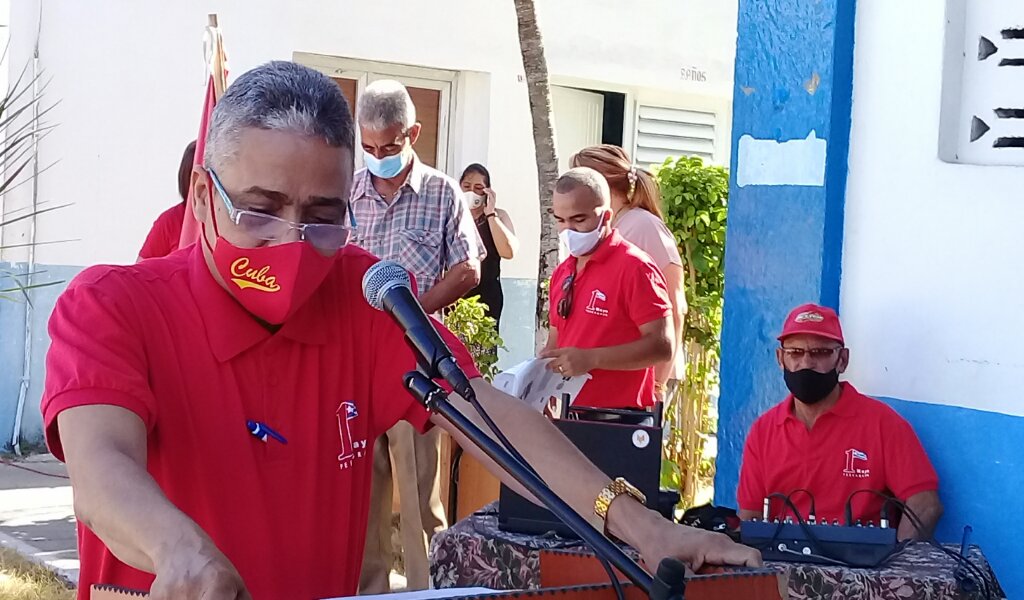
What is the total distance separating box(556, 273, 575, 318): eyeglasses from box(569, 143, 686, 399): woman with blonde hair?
727 millimetres

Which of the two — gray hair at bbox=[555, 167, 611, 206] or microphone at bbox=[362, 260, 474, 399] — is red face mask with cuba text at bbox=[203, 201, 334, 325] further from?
gray hair at bbox=[555, 167, 611, 206]

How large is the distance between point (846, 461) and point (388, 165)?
A: 2.42m

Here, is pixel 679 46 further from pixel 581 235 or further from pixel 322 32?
pixel 581 235

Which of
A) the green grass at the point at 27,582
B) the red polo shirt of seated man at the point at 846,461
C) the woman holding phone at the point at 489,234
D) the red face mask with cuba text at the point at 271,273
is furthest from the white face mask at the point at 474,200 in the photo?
the red face mask with cuba text at the point at 271,273

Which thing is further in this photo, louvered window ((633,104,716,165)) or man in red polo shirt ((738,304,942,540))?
louvered window ((633,104,716,165))

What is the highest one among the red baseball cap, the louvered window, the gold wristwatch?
the louvered window

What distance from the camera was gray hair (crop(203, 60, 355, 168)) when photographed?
2168 millimetres

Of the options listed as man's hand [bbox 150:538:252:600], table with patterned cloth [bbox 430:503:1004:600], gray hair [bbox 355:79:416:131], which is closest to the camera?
man's hand [bbox 150:538:252:600]

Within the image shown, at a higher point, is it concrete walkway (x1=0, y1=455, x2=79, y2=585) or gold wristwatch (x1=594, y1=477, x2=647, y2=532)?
gold wristwatch (x1=594, y1=477, x2=647, y2=532)

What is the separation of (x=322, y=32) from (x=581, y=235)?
5.34m

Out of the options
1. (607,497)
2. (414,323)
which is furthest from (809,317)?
(414,323)

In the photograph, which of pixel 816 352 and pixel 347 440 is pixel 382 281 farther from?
pixel 816 352

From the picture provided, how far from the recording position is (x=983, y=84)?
5.02 meters

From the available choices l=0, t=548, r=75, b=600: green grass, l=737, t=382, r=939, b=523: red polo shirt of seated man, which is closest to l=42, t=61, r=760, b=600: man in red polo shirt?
l=737, t=382, r=939, b=523: red polo shirt of seated man
